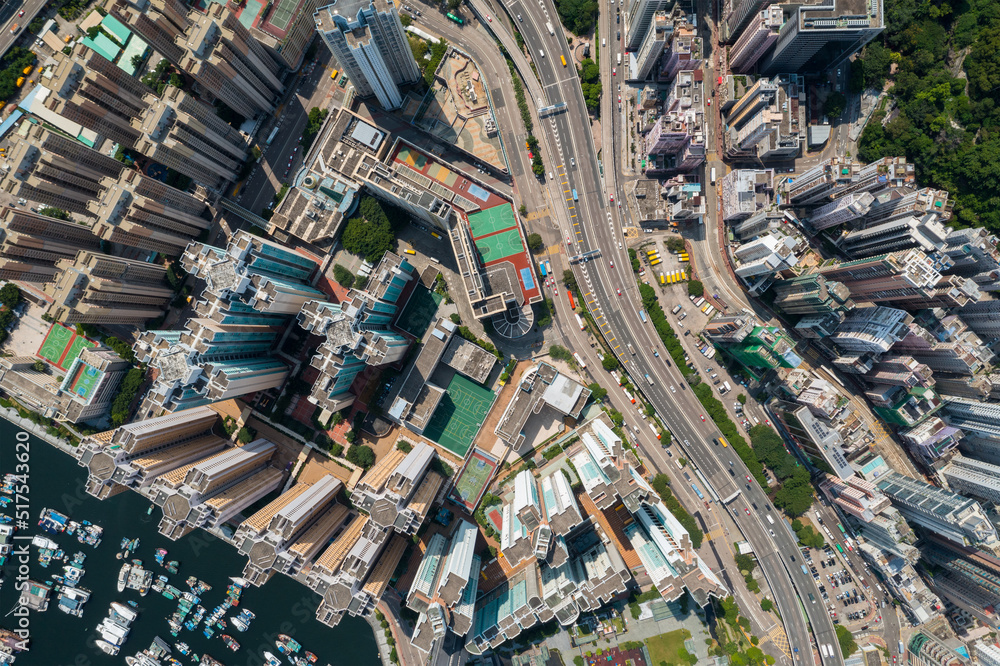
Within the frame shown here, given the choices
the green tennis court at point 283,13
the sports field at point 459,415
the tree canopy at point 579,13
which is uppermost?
the tree canopy at point 579,13

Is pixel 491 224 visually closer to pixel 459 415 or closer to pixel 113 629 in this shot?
pixel 459 415

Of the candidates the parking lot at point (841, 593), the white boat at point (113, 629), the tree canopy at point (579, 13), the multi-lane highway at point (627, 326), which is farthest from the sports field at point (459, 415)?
the white boat at point (113, 629)

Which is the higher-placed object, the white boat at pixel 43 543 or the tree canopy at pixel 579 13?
the tree canopy at pixel 579 13

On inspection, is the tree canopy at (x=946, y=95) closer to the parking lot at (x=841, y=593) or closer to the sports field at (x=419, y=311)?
the parking lot at (x=841, y=593)

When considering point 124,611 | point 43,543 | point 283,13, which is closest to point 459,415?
point 124,611

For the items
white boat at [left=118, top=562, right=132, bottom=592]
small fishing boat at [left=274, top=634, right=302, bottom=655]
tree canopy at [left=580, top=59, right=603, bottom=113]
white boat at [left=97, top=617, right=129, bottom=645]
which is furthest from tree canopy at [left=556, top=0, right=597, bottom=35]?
white boat at [left=97, top=617, right=129, bottom=645]

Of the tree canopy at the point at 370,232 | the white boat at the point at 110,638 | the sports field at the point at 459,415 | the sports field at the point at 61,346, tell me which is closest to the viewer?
the tree canopy at the point at 370,232
